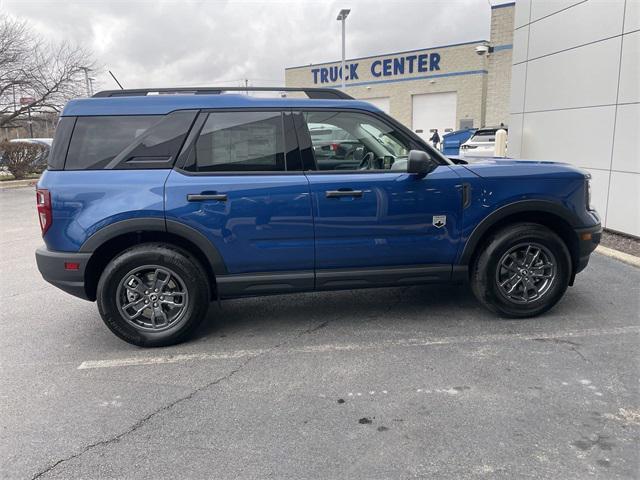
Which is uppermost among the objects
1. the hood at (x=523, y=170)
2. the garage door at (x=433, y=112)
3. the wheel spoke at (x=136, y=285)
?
the garage door at (x=433, y=112)

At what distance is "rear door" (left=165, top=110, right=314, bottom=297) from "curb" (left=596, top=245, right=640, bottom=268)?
417cm

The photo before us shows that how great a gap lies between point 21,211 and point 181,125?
9.91 metres

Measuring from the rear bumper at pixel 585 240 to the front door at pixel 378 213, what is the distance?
1.11 metres

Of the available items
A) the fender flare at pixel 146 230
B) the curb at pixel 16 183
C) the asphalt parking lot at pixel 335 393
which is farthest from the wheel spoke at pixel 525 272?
the curb at pixel 16 183

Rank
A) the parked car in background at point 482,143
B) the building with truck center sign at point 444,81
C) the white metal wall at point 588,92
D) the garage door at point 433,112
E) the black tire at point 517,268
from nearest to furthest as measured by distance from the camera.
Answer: the black tire at point 517,268 < the white metal wall at point 588,92 < the parked car in background at point 482,143 < the building with truck center sign at point 444,81 < the garage door at point 433,112

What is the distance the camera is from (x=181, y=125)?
384cm

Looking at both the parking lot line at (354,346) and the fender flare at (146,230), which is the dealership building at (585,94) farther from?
the fender flare at (146,230)

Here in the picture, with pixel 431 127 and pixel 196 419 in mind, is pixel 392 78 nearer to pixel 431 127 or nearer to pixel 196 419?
pixel 431 127

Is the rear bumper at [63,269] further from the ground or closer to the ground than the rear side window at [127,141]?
closer to the ground

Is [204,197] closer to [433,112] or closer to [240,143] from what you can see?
[240,143]

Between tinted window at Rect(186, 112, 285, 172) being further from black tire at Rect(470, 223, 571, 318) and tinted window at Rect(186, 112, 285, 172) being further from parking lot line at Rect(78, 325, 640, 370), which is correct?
black tire at Rect(470, 223, 571, 318)

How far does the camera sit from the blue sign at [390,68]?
34.0 metres

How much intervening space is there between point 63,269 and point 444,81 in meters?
33.3

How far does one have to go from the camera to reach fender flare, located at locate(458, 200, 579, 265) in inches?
161
